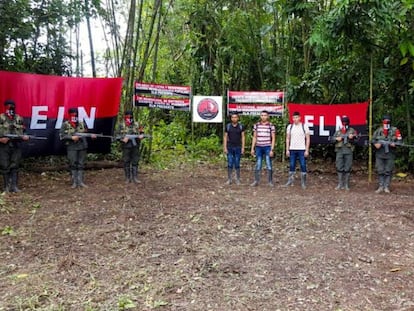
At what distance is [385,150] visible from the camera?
7.25 metres

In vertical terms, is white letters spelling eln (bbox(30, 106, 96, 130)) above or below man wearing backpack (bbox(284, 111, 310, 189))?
above

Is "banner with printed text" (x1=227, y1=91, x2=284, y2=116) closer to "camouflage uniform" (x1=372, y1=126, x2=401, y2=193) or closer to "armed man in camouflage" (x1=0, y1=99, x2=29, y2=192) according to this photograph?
"camouflage uniform" (x1=372, y1=126, x2=401, y2=193)

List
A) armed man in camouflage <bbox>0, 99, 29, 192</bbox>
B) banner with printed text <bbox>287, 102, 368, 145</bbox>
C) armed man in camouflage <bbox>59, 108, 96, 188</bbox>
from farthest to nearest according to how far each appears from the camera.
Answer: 1. banner with printed text <bbox>287, 102, 368, 145</bbox>
2. armed man in camouflage <bbox>59, 108, 96, 188</bbox>
3. armed man in camouflage <bbox>0, 99, 29, 192</bbox>

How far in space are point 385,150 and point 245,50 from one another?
18.8 feet

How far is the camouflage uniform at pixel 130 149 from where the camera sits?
7.89 meters

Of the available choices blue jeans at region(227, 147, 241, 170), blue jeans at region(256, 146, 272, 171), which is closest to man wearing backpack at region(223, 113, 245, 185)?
blue jeans at region(227, 147, 241, 170)

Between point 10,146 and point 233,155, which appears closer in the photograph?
point 10,146

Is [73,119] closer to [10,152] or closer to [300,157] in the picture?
[10,152]

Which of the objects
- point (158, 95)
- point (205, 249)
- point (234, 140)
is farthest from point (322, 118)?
point (205, 249)

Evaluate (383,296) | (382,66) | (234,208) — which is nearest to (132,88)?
(234,208)

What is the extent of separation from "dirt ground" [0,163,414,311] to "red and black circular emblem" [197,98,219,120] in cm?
332

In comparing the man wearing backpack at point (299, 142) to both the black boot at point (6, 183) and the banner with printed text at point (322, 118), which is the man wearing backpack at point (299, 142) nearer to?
the banner with printed text at point (322, 118)

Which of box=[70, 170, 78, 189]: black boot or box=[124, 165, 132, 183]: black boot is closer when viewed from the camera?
box=[70, 170, 78, 189]: black boot

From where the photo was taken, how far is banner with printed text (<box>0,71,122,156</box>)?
7.64m
